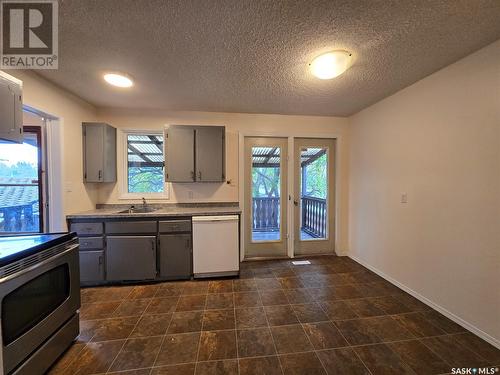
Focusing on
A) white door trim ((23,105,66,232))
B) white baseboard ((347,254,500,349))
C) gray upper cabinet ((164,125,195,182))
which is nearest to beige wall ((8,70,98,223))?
white door trim ((23,105,66,232))

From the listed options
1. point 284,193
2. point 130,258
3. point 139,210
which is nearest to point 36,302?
point 130,258

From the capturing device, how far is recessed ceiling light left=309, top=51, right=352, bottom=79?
5.91 ft

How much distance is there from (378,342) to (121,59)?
10.9 ft

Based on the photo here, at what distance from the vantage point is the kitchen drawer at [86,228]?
2.60 m

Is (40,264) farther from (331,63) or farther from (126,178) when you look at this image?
(331,63)

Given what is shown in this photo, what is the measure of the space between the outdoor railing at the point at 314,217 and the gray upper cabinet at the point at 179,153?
80.7 inches

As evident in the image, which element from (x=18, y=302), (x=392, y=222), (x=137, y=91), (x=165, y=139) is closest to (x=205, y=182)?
(x=165, y=139)

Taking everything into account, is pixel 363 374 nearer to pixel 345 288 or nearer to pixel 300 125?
pixel 345 288

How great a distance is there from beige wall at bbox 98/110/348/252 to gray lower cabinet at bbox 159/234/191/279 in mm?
803

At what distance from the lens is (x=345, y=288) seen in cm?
258

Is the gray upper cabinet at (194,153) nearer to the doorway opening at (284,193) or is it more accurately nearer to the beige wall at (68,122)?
the doorway opening at (284,193)

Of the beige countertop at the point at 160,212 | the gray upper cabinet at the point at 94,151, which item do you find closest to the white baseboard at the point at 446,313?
A: the beige countertop at the point at 160,212

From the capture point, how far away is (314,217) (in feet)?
12.6

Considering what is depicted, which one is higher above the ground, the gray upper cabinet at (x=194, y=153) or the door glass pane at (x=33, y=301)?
the gray upper cabinet at (x=194, y=153)
